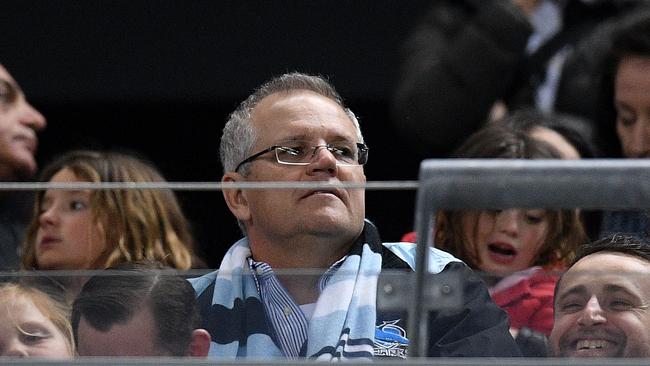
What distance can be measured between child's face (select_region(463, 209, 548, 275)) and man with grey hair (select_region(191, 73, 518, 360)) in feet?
0.40


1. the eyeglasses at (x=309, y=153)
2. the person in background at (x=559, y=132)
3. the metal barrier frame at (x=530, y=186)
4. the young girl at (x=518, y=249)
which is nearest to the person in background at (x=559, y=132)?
the person in background at (x=559, y=132)

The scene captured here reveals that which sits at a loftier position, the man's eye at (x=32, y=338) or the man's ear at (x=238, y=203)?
the man's ear at (x=238, y=203)

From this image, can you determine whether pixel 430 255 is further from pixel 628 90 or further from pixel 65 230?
pixel 628 90

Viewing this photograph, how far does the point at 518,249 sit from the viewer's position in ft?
8.71

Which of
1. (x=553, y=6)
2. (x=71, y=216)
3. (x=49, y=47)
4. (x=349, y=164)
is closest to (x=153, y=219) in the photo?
(x=71, y=216)

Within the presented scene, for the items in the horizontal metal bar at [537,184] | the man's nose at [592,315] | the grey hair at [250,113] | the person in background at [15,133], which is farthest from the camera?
the person in background at [15,133]

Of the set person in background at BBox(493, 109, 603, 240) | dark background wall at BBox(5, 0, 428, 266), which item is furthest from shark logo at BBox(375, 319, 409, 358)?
dark background wall at BBox(5, 0, 428, 266)

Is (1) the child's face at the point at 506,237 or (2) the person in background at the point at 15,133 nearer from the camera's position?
(1) the child's face at the point at 506,237

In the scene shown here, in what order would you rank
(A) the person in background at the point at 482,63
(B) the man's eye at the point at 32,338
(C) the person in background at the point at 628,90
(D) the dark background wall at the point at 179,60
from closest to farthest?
(B) the man's eye at the point at 32,338 → (C) the person in background at the point at 628,90 → (A) the person in background at the point at 482,63 → (D) the dark background wall at the point at 179,60

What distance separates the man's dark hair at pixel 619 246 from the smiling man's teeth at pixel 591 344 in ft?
0.80

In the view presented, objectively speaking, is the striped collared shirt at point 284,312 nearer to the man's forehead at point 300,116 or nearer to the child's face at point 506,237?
the child's face at point 506,237

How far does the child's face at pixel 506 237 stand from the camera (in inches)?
86.8

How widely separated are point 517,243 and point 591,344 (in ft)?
2.11

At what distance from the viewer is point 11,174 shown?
3521 millimetres
